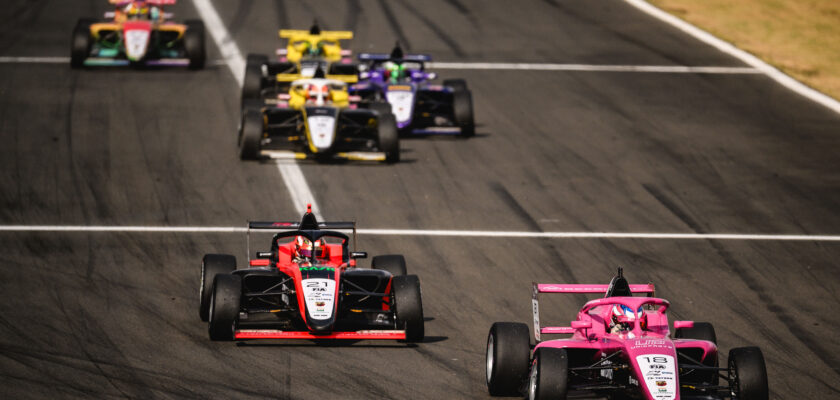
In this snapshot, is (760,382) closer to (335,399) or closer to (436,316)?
(335,399)

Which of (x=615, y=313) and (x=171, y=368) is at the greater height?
(x=615, y=313)

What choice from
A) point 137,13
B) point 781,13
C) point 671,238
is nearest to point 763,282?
point 671,238

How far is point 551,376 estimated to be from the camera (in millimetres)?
13844

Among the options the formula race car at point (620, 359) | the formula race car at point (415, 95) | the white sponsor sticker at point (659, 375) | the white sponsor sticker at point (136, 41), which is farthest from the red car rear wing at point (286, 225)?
the white sponsor sticker at point (136, 41)

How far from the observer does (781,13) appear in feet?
147

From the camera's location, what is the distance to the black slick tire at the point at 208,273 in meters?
17.6

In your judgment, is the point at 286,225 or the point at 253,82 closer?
the point at 286,225

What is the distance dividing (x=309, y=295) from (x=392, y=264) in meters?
2.05

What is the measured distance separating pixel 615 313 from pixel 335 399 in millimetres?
3200

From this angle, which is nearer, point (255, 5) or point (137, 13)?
point (137, 13)

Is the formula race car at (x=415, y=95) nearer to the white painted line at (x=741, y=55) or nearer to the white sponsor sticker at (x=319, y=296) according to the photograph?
the white painted line at (x=741, y=55)

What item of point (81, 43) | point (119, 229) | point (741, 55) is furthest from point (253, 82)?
point (741, 55)

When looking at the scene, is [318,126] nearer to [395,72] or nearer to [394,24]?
[395,72]

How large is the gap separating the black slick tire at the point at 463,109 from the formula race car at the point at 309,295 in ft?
35.4
